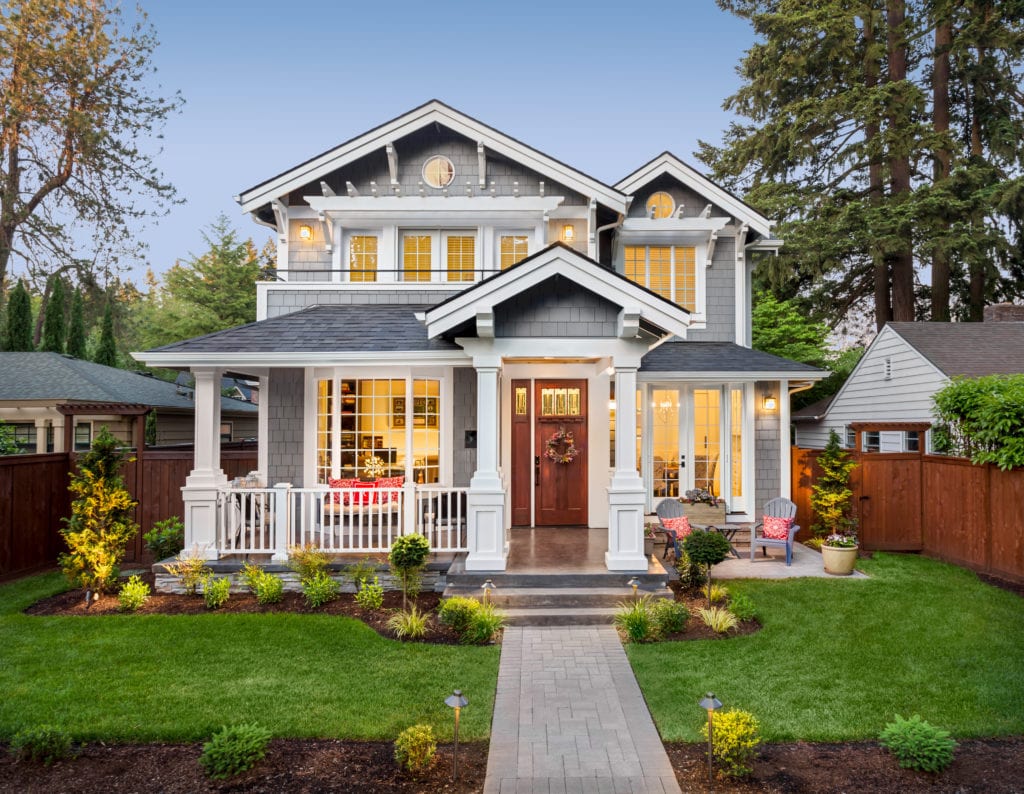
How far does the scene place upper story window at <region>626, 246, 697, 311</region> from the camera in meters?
11.4

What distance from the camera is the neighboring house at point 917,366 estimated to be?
12.0 m

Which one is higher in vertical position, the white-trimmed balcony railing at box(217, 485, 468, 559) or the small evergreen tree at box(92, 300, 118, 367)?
the small evergreen tree at box(92, 300, 118, 367)

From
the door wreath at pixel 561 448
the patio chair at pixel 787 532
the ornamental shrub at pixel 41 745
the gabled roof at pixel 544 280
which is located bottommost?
the ornamental shrub at pixel 41 745

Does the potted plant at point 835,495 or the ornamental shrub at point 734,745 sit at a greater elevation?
the potted plant at point 835,495

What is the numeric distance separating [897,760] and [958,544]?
6597mm

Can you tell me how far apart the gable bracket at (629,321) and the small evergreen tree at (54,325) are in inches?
776

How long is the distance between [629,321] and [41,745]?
6.47m

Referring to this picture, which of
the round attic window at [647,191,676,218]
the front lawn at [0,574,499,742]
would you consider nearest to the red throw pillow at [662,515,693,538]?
the front lawn at [0,574,499,742]

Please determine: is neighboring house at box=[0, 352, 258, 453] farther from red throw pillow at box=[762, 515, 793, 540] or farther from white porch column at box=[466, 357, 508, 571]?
red throw pillow at box=[762, 515, 793, 540]

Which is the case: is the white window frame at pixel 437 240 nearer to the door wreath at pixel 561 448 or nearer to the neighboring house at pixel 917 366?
the door wreath at pixel 561 448

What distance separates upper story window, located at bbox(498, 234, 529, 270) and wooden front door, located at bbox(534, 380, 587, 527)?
234 centimetres

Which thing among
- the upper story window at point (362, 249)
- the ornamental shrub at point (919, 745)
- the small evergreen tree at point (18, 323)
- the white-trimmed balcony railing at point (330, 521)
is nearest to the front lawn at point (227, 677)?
the white-trimmed balcony railing at point (330, 521)

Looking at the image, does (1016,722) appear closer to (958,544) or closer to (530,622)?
(530,622)

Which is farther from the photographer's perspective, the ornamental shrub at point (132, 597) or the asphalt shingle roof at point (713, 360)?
the asphalt shingle roof at point (713, 360)
